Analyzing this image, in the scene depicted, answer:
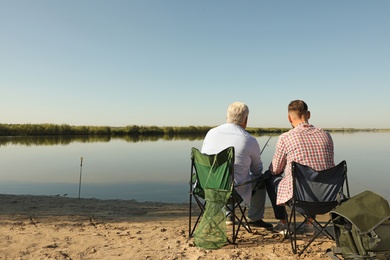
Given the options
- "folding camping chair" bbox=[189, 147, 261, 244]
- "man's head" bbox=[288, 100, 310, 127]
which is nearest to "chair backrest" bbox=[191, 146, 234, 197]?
"folding camping chair" bbox=[189, 147, 261, 244]

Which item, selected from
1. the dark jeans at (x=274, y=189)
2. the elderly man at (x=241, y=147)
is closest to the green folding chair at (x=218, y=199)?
the elderly man at (x=241, y=147)

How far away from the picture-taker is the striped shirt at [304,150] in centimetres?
268

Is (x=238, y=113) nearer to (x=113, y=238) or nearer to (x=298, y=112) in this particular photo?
(x=298, y=112)

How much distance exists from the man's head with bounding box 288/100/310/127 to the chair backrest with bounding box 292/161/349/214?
610mm

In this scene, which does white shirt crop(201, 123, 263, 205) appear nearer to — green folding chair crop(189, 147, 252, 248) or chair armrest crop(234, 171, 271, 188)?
chair armrest crop(234, 171, 271, 188)

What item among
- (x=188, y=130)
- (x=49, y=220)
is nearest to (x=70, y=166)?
(x=49, y=220)

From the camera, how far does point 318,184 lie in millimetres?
2520

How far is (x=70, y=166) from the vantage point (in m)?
12.2

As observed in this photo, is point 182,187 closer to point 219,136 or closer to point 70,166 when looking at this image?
point 219,136

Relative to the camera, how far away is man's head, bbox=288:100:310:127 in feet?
9.48

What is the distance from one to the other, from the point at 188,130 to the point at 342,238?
48.0 m

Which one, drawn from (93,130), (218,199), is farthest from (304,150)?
(93,130)

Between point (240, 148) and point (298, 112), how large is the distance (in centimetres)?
70

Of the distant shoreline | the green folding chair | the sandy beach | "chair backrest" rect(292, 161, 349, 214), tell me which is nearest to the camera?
"chair backrest" rect(292, 161, 349, 214)
